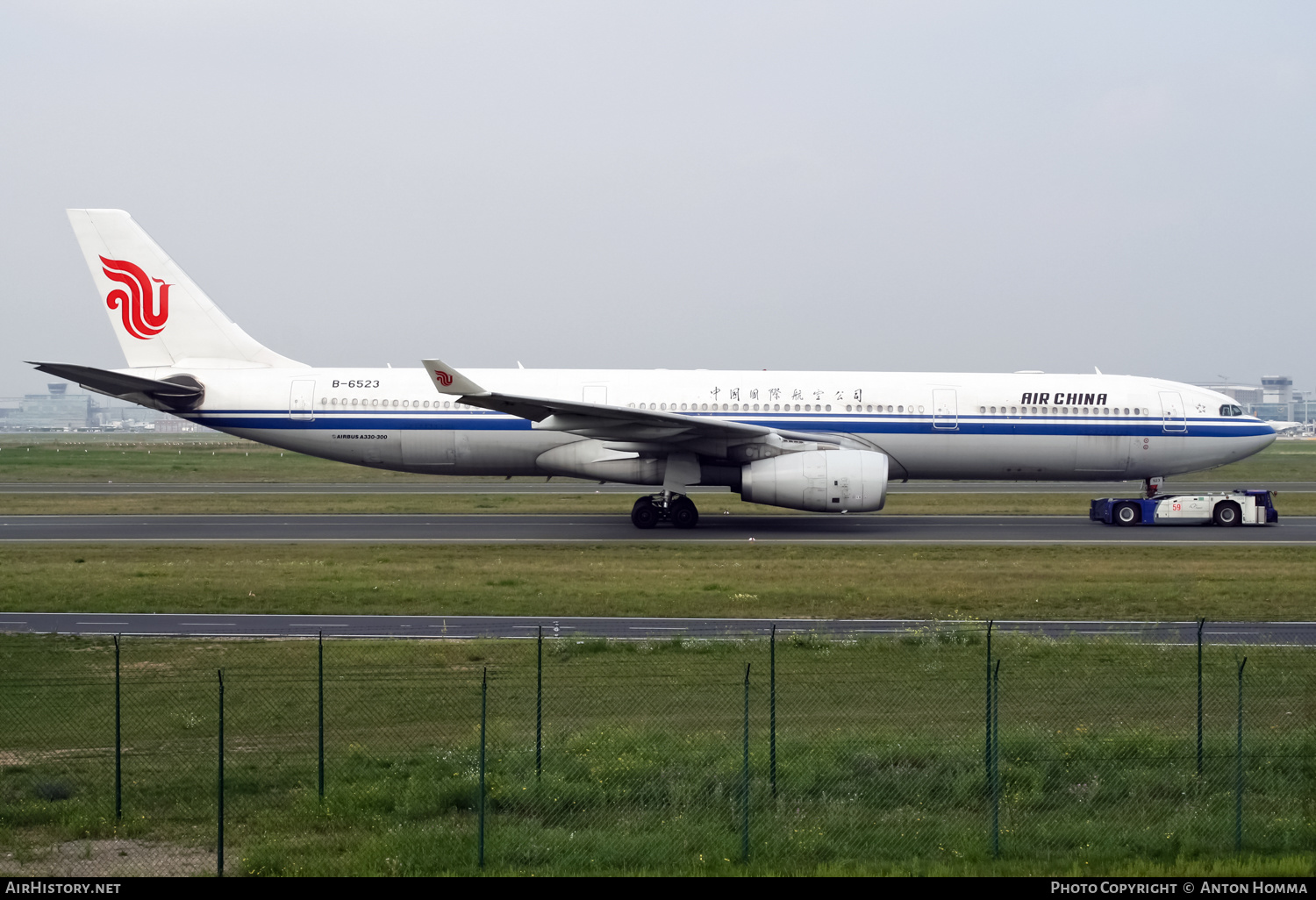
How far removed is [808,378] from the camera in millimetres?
32156

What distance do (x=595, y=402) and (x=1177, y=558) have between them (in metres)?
15.5

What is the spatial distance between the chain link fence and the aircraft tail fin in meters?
19.2

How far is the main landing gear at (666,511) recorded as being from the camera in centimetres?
3042

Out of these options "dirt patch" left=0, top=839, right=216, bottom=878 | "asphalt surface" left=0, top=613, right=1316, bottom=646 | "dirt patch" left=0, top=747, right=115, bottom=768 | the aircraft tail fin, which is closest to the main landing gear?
"asphalt surface" left=0, top=613, right=1316, bottom=646

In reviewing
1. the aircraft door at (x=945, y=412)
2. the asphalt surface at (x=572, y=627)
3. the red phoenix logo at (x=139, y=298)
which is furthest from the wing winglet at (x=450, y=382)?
the aircraft door at (x=945, y=412)

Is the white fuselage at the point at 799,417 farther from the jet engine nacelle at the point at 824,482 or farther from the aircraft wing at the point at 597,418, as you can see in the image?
the jet engine nacelle at the point at 824,482

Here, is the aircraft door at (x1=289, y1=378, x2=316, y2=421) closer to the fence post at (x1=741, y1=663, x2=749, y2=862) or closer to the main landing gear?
the main landing gear

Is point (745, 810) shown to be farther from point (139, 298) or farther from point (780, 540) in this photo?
point (139, 298)

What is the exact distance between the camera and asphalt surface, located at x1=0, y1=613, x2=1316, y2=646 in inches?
675

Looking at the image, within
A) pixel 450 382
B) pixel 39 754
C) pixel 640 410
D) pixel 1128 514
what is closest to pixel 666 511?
pixel 640 410

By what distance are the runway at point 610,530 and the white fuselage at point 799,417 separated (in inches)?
71.9

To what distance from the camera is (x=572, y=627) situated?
17984mm

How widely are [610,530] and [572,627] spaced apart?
12814 mm

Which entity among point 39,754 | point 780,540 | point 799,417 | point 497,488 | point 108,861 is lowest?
point 108,861
